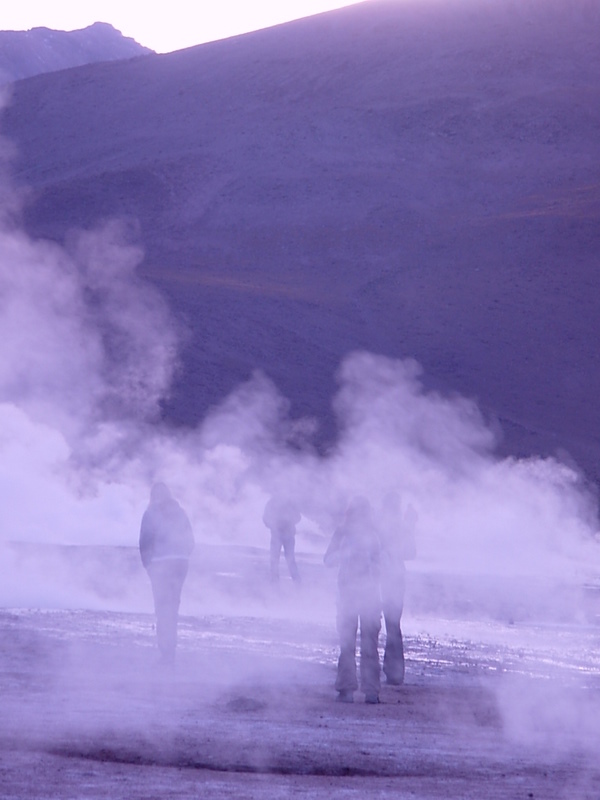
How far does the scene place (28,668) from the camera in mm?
11266

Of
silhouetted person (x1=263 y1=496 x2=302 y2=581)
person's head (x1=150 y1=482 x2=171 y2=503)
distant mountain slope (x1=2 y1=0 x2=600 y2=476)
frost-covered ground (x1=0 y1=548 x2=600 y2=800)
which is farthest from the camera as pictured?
distant mountain slope (x1=2 y1=0 x2=600 y2=476)

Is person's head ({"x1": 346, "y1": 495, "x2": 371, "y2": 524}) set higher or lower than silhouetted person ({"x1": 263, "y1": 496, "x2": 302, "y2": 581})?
lower

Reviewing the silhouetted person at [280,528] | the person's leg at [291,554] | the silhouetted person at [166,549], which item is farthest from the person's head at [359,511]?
the silhouetted person at [280,528]

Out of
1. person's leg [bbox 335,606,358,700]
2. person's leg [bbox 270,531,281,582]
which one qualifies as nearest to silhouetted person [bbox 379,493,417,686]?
person's leg [bbox 335,606,358,700]

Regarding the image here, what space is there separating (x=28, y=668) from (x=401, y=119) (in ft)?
273

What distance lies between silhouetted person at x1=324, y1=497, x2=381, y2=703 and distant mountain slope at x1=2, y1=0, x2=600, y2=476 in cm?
3301

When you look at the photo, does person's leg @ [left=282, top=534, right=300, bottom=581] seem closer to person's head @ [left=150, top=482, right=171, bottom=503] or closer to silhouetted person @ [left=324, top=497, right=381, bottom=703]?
person's head @ [left=150, top=482, right=171, bottom=503]

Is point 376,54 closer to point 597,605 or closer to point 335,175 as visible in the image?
point 335,175

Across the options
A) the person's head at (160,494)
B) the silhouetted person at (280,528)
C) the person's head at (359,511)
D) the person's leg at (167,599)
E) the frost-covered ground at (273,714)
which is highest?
the silhouetted person at (280,528)

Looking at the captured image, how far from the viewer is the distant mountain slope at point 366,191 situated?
187 ft

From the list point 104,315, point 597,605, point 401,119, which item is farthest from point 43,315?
point 401,119

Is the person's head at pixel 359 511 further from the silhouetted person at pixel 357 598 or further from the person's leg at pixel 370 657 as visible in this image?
the person's leg at pixel 370 657

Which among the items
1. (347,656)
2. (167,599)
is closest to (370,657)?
(347,656)

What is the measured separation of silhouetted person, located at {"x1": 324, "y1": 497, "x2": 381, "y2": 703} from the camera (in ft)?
35.3
